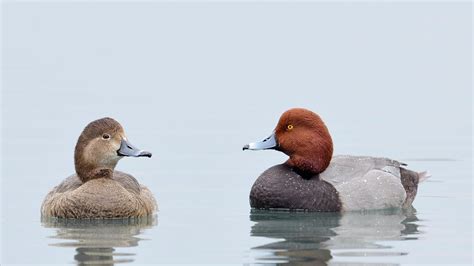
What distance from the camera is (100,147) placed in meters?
12.4

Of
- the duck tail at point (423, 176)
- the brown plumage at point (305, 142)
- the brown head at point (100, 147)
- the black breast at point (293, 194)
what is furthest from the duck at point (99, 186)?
the duck tail at point (423, 176)

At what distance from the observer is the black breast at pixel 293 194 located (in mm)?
12938

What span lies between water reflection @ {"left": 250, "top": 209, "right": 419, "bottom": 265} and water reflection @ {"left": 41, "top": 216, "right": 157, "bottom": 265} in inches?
41.1

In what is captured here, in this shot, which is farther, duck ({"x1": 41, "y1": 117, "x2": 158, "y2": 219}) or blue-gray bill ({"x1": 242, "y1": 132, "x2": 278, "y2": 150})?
blue-gray bill ({"x1": 242, "y1": 132, "x2": 278, "y2": 150})

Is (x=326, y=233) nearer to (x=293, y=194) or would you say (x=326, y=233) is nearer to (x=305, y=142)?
(x=293, y=194)

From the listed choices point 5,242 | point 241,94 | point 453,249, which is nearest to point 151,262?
point 5,242

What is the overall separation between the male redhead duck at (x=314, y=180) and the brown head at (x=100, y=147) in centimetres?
141

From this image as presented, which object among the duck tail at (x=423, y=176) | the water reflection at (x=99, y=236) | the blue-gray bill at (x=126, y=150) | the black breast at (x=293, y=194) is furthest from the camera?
the duck tail at (x=423, y=176)

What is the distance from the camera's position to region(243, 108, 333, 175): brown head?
13.2 metres

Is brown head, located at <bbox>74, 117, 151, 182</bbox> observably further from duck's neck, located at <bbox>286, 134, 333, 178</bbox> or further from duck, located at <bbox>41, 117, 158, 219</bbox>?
duck's neck, located at <bbox>286, 134, 333, 178</bbox>

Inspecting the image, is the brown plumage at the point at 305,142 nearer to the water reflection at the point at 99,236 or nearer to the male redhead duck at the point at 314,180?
the male redhead duck at the point at 314,180

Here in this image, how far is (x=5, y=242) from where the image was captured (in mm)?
11086

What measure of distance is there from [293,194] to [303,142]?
568 mm

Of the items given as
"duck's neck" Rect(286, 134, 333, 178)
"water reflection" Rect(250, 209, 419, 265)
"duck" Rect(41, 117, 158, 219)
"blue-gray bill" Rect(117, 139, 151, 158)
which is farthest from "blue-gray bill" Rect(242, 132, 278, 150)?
"blue-gray bill" Rect(117, 139, 151, 158)
